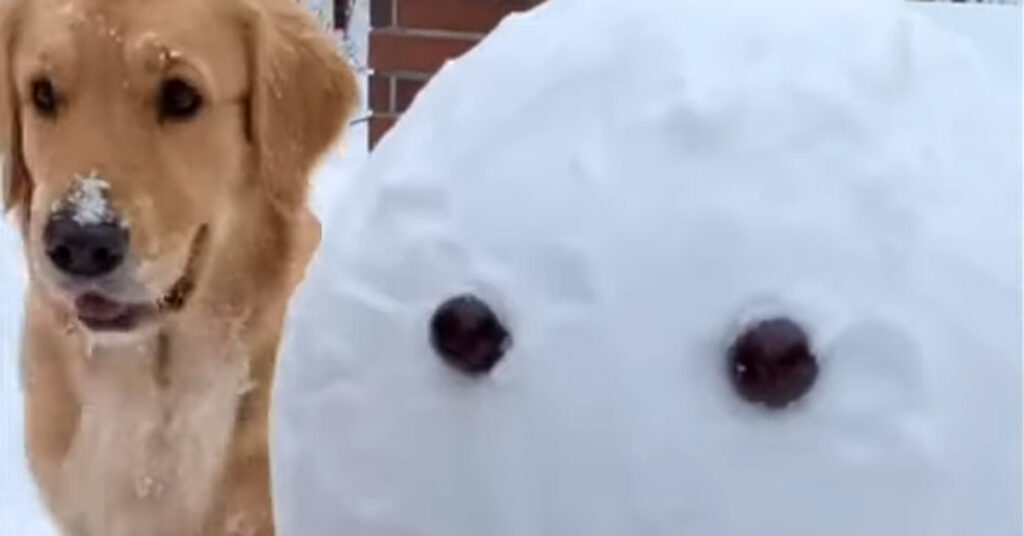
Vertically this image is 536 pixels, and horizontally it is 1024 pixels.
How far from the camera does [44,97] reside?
8.22 feet

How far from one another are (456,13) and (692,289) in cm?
338

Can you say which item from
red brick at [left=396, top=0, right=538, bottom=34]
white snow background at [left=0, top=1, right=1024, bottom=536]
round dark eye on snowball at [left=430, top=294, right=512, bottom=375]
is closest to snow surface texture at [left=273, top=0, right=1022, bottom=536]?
round dark eye on snowball at [left=430, top=294, right=512, bottom=375]

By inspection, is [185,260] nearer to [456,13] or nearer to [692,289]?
[692,289]

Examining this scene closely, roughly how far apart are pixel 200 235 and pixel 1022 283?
4.72ft

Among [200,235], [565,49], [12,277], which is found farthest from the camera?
[12,277]

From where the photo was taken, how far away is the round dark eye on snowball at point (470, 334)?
1.32 meters

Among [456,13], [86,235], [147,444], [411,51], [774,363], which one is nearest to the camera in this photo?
[774,363]

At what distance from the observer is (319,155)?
270 centimetres

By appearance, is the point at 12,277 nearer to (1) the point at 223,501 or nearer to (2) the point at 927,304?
(1) the point at 223,501

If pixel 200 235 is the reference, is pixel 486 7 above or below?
above

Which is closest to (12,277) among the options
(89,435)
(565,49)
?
(89,435)

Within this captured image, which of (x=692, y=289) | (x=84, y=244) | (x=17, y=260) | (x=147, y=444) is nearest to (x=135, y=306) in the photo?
(x=84, y=244)

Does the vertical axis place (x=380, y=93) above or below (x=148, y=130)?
above

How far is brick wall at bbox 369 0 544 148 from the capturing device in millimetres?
4555
